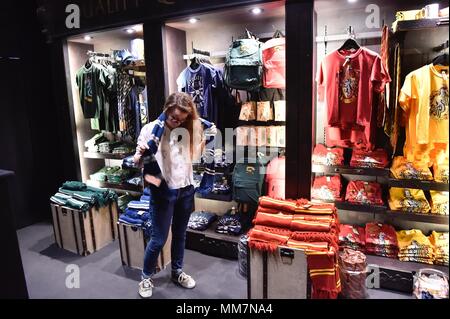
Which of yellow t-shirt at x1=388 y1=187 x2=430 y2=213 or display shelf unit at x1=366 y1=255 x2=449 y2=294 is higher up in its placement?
yellow t-shirt at x1=388 y1=187 x2=430 y2=213

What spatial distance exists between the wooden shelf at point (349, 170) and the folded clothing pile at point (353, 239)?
523 millimetres

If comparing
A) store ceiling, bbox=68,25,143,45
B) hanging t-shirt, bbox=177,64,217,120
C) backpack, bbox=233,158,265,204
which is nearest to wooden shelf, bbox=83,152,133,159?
hanging t-shirt, bbox=177,64,217,120

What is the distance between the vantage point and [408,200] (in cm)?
263

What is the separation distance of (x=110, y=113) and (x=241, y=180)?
1865 millimetres

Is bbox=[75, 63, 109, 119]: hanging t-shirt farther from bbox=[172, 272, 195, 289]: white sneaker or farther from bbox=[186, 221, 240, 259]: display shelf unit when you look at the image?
bbox=[172, 272, 195, 289]: white sneaker

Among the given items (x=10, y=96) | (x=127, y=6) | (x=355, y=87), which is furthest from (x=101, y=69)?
(x=355, y=87)

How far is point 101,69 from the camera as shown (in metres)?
3.71

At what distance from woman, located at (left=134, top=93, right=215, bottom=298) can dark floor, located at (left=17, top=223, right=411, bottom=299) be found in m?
0.24

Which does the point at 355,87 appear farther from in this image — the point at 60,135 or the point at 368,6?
the point at 60,135

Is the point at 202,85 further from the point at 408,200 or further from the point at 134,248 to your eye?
the point at 408,200

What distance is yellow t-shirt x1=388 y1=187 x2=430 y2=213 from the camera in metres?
2.58

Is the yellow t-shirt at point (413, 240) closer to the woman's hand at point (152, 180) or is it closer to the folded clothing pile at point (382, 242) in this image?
the folded clothing pile at point (382, 242)

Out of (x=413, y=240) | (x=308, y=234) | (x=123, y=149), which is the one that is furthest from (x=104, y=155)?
(x=413, y=240)

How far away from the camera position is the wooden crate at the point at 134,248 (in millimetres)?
2898
